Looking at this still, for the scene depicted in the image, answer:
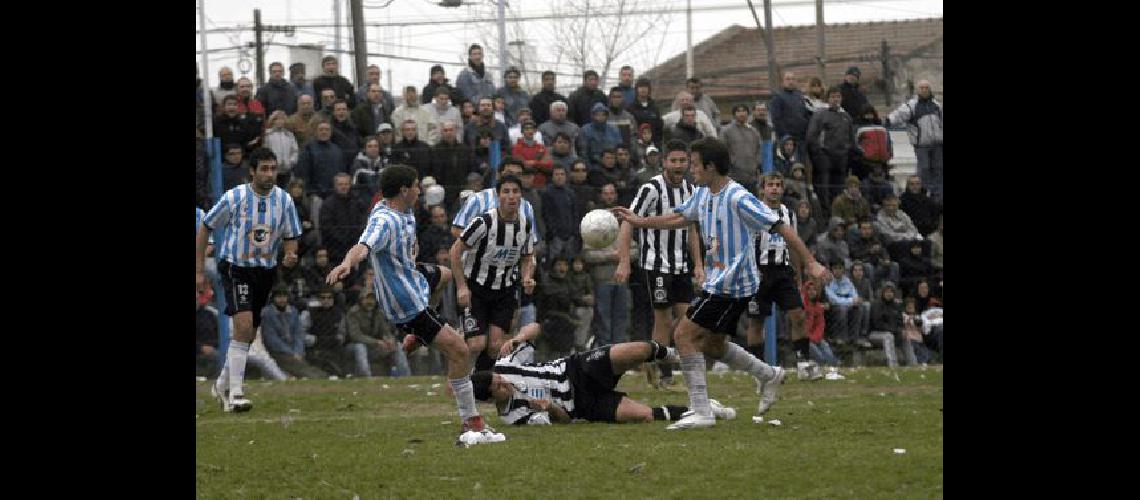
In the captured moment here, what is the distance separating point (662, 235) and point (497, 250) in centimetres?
200

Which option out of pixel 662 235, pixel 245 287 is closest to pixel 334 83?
pixel 245 287

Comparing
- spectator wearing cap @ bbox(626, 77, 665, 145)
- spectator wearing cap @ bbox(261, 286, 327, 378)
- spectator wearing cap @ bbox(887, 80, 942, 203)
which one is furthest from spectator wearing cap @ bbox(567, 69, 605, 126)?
spectator wearing cap @ bbox(261, 286, 327, 378)

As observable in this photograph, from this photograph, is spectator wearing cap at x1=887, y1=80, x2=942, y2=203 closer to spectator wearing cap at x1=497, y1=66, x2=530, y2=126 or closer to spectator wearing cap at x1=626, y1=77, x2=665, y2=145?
spectator wearing cap at x1=626, y1=77, x2=665, y2=145

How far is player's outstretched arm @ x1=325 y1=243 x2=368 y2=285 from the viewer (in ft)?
31.6

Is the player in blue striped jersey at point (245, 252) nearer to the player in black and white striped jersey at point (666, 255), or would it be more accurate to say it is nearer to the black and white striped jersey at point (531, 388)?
the black and white striped jersey at point (531, 388)

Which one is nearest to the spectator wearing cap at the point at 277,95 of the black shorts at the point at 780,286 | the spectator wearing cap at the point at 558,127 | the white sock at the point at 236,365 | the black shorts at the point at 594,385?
the spectator wearing cap at the point at 558,127

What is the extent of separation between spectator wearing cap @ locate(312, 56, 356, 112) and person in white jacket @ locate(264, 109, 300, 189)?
123cm

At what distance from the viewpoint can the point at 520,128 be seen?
20000mm
